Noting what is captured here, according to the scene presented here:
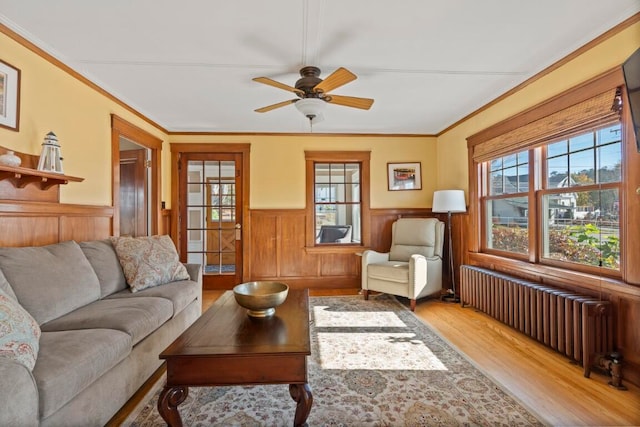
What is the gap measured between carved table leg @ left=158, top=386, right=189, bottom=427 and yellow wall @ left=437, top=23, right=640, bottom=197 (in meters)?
3.33

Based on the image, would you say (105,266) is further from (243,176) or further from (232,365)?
(243,176)

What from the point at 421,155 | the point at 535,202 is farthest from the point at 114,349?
the point at 421,155

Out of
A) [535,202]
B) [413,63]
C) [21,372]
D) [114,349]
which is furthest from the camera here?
[535,202]

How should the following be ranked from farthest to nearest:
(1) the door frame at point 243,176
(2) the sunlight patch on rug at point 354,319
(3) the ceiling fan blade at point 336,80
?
(1) the door frame at point 243,176 < (2) the sunlight patch on rug at point 354,319 < (3) the ceiling fan blade at point 336,80

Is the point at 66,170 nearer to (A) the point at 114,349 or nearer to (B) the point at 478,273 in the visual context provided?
(A) the point at 114,349

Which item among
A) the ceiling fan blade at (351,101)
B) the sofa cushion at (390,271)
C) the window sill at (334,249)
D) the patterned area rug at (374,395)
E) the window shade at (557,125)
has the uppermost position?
the ceiling fan blade at (351,101)

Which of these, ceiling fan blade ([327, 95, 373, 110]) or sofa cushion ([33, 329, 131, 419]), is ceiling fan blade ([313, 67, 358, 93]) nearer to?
ceiling fan blade ([327, 95, 373, 110])

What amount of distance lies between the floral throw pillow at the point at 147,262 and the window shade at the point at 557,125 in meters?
3.50

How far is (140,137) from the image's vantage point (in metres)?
3.84

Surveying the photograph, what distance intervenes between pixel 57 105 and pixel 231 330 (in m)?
2.41

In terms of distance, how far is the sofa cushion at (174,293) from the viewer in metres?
2.46

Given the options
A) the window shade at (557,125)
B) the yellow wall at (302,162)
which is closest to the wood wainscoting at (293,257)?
Result: the yellow wall at (302,162)

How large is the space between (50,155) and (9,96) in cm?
43

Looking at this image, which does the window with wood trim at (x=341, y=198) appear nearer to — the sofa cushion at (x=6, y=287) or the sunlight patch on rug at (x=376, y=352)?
the sunlight patch on rug at (x=376, y=352)
